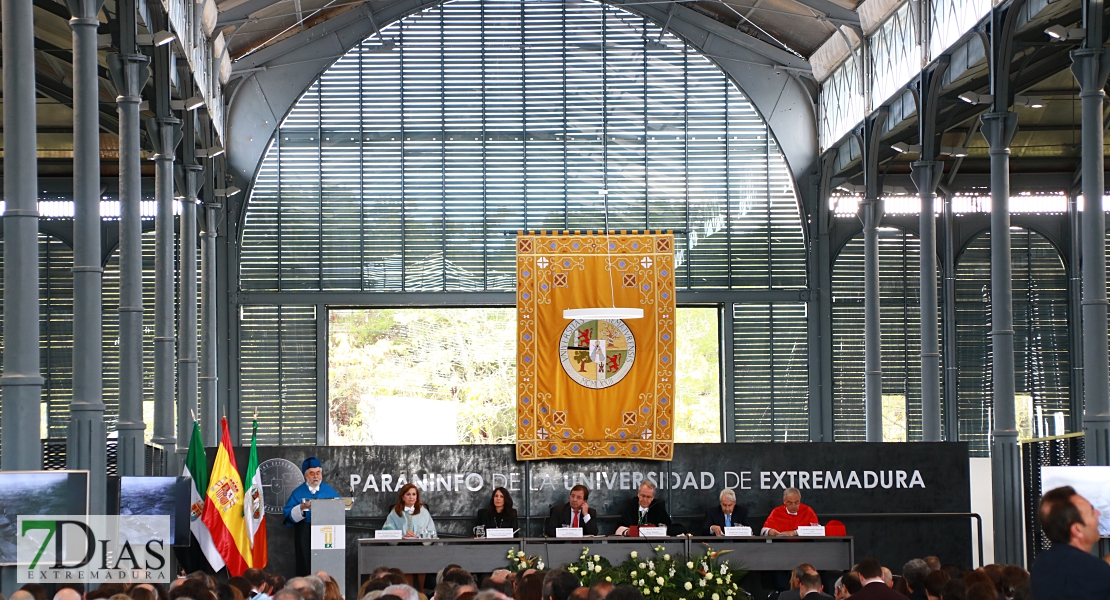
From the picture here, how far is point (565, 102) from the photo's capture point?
2022cm

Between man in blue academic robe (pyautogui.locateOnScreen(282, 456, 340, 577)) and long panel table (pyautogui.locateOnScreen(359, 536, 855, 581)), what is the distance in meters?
0.53

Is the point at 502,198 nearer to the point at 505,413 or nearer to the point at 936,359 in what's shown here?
the point at 505,413

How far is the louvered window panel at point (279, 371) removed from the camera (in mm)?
19719

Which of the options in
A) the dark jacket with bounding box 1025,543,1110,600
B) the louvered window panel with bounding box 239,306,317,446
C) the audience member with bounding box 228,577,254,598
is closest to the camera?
the dark jacket with bounding box 1025,543,1110,600

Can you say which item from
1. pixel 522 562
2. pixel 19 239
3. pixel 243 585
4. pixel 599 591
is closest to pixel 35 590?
pixel 243 585

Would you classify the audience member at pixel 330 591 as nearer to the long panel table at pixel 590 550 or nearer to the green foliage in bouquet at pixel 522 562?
the green foliage in bouquet at pixel 522 562

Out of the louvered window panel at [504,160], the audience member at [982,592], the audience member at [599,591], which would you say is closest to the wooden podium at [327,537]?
the audience member at [599,591]

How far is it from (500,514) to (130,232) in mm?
4534

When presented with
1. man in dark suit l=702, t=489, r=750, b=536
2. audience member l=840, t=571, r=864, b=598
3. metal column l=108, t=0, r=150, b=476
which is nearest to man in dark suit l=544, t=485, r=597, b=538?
man in dark suit l=702, t=489, r=750, b=536

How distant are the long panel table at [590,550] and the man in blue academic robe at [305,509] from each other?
53cm

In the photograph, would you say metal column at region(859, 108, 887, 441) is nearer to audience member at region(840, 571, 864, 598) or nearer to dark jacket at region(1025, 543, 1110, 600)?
audience member at region(840, 571, 864, 598)


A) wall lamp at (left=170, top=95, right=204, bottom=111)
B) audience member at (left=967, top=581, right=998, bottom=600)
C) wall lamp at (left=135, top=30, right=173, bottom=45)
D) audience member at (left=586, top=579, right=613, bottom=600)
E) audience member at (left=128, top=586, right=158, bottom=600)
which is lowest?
audience member at (left=967, top=581, right=998, bottom=600)

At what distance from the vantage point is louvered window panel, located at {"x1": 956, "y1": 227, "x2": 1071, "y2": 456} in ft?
68.3

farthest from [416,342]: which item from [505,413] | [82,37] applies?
[82,37]
